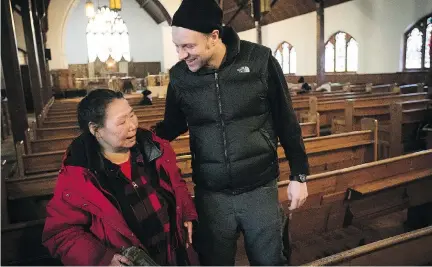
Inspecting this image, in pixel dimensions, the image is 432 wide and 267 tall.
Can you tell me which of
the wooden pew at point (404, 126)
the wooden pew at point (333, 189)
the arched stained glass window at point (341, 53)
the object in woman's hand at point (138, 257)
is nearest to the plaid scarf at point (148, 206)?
the object in woman's hand at point (138, 257)

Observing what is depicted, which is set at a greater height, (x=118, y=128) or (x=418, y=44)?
(x=418, y=44)

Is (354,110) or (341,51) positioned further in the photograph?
(341,51)

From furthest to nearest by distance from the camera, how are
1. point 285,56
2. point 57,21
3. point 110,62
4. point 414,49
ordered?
point 110,62 < point 285,56 < point 57,21 < point 414,49

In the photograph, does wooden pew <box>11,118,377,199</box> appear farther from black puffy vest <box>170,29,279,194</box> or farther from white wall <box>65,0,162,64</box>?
white wall <box>65,0,162,64</box>

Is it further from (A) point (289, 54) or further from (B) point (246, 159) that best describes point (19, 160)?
(A) point (289, 54)

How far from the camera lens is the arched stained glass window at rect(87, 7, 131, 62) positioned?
2100 centimetres

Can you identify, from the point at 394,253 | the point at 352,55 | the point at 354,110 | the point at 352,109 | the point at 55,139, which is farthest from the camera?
the point at 352,55

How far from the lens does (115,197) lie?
1348 mm

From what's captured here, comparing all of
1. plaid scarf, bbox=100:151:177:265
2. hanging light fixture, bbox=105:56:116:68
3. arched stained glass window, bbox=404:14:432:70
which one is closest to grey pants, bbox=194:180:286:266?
plaid scarf, bbox=100:151:177:265

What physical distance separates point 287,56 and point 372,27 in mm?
4982

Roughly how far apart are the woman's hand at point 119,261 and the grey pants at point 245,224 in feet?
1.45

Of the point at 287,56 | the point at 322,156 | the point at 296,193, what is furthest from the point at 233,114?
the point at 287,56

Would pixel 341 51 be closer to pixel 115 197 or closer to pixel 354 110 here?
pixel 354 110

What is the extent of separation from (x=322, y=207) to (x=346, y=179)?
0.27m
